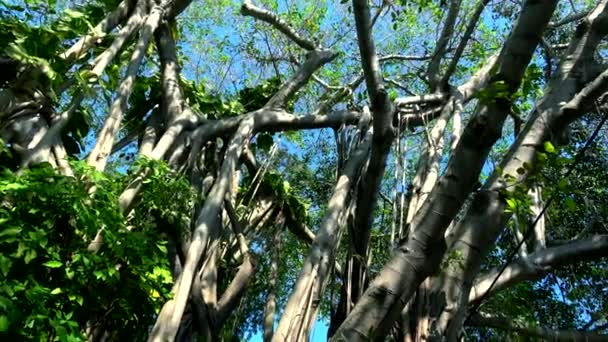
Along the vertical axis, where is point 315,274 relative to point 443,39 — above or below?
below

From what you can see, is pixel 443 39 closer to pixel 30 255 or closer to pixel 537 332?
pixel 537 332

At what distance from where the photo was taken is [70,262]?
2.57 meters

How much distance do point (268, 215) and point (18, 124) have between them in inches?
70.2

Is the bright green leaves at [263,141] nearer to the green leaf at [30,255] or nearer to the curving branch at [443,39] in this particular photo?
the curving branch at [443,39]

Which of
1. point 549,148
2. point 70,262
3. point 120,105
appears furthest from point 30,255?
point 549,148

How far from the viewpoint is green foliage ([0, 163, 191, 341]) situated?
7.24ft

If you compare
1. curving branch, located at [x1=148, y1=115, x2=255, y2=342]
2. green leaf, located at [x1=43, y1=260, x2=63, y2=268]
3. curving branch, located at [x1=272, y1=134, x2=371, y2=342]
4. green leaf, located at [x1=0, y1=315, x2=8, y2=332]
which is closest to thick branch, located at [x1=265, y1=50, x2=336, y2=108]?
curving branch, located at [x1=148, y1=115, x2=255, y2=342]

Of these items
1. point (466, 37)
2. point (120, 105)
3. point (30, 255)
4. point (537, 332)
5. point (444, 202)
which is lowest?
point (30, 255)

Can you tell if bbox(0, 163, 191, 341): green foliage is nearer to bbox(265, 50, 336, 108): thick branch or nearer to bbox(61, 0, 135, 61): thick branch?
bbox(61, 0, 135, 61): thick branch

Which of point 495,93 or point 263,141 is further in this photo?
point 263,141

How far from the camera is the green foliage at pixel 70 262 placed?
2207mm

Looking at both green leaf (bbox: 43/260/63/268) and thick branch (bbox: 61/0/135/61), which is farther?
thick branch (bbox: 61/0/135/61)

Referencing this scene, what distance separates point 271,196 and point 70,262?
211cm

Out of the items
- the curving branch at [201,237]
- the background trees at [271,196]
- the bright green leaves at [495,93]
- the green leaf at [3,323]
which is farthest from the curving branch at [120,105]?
the bright green leaves at [495,93]
